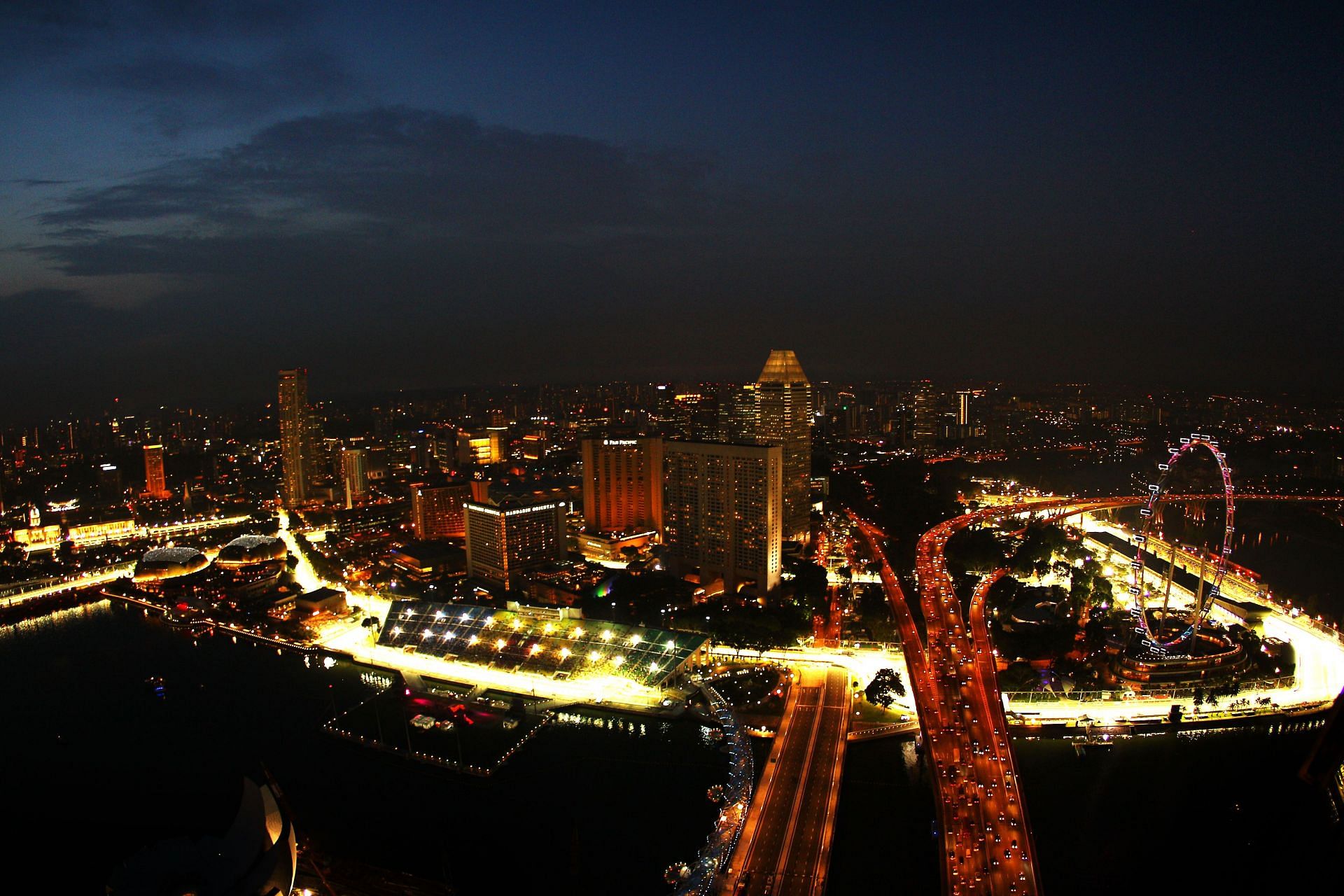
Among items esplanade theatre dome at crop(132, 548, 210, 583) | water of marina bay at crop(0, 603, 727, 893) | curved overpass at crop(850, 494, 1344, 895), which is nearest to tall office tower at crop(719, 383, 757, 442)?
curved overpass at crop(850, 494, 1344, 895)

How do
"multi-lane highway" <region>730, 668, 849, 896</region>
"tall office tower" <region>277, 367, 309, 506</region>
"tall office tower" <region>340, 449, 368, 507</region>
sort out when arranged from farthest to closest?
1. "tall office tower" <region>277, 367, 309, 506</region>
2. "tall office tower" <region>340, 449, 368, 507</region>
3. "multi-lane highway" <region>730, 668, 849, 896</region>

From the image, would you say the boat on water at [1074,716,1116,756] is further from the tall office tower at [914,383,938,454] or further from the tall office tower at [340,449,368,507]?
the tall office tower at [914,383,938,454]

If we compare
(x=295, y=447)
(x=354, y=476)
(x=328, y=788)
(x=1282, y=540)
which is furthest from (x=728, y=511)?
(x=295, y=447)

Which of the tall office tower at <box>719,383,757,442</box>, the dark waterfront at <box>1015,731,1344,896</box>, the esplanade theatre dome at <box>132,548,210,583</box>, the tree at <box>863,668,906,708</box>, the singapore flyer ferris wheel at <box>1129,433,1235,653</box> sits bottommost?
the esplanade theatre dome at <box>132,548,210,583</box>

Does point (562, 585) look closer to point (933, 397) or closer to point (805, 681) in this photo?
point (805, 681)

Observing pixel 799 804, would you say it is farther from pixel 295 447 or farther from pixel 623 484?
pixel 295 447

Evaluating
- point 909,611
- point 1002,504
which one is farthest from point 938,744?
point 1002,504
